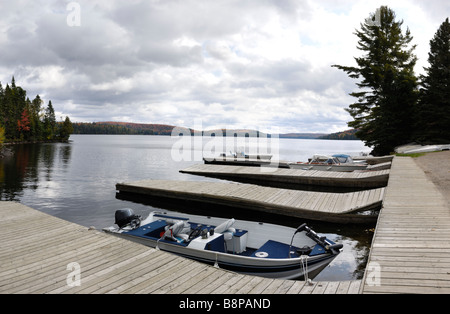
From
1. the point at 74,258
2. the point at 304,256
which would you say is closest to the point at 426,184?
the point at 304,256

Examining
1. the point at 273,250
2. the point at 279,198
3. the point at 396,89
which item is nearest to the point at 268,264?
the point at 273,250

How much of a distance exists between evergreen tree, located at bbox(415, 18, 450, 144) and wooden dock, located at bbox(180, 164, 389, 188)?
1635 cm

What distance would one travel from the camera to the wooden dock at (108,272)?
5.11 meters

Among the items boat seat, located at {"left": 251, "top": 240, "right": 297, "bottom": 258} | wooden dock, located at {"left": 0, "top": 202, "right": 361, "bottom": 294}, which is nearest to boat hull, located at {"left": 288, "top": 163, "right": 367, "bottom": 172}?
boat seat, located at {"left": 251, "top": 240, "right": 297, "bottom": 258}

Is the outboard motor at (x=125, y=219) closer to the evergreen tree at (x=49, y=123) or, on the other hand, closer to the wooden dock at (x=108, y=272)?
the wooden dock at (x=108, y=272)

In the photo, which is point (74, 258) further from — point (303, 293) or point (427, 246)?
point (427, 246)

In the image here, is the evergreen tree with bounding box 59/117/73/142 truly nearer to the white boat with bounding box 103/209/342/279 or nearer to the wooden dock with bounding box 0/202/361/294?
the white boat with bounding box 103/209/342/279

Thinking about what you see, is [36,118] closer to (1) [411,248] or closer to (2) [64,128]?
(2) [64,128]

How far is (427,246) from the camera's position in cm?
568

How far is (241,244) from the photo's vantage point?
368 inches

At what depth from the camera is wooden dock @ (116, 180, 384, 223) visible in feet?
41.9

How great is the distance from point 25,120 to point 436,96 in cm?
10219
